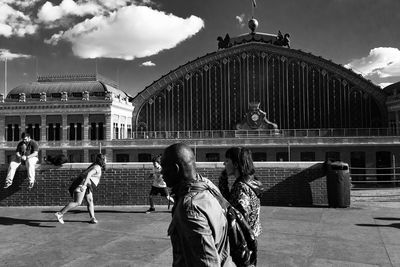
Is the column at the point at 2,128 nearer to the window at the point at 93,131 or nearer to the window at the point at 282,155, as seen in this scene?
the window at the point at 93,131

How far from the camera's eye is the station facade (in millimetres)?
47812

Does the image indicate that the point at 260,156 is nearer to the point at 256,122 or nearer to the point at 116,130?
the point at 256,122

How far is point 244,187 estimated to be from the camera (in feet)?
15.5

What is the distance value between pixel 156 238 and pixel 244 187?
4.97m

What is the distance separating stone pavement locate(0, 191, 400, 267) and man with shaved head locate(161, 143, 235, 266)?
4.51m

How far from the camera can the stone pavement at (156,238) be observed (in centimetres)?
737

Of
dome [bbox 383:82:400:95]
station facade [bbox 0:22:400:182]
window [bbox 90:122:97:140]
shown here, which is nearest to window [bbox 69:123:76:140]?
station facade [bbox 0:22:400:182]

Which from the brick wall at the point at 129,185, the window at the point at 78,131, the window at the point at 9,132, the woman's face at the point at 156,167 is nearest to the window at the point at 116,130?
the window at the point at 78,131

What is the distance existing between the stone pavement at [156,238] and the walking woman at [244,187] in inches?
109

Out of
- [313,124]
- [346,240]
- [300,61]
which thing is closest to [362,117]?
[313,124]

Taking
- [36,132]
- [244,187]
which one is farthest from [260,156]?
[244,187]

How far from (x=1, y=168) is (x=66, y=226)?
20.9ft

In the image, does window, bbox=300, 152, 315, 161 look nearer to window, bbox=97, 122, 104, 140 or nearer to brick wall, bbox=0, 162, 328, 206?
window, bbox=97, 122, 104, 140

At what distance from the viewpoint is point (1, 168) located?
15219mm
